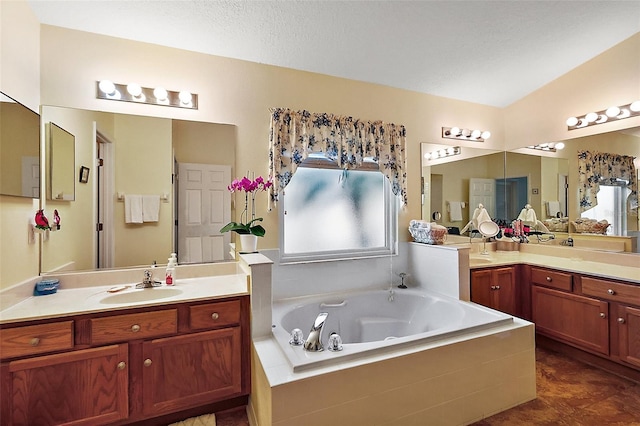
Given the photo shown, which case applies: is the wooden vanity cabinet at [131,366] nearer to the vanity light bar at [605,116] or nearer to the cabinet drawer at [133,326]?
the cabinet drawer at [133,326]

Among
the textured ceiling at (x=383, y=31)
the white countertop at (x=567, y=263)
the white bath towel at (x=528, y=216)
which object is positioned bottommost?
the white countertop at (x=567, y=263)

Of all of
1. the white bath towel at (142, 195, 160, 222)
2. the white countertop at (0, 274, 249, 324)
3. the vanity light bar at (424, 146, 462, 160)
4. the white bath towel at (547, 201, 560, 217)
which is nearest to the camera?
the white countertop at (0, 274, 249, 324)

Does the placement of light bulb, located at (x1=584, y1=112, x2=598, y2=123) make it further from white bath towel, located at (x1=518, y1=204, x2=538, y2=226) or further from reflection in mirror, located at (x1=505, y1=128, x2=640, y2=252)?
white bath towel, located at (x1=518, y1=204, x2=538, y2=226)

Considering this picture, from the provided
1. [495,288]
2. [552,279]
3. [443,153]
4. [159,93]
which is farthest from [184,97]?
[552,279]

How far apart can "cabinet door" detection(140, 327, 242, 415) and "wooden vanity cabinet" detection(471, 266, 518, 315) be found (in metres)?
2.09

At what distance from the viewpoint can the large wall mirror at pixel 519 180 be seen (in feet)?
8.91

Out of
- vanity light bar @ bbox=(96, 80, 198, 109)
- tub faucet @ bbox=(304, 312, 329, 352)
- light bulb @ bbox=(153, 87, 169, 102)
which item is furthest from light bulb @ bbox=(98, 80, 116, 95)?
tub faucet @ bbox=(304, 312, 329, 352)

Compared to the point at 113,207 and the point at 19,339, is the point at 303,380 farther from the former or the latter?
the point at 113,207

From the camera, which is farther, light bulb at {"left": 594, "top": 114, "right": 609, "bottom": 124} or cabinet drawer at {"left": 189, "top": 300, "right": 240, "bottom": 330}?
light bulb at {"left": 594, "top": 114, "right": 609, "bottom": 124}

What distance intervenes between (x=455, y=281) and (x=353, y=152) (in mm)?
1429

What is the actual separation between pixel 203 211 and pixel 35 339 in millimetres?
1169

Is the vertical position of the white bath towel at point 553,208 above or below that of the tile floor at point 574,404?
above

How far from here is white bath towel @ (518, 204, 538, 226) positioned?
3309mm

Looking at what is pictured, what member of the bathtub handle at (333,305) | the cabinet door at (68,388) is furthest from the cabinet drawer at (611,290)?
the cabinet door at (68,388)
